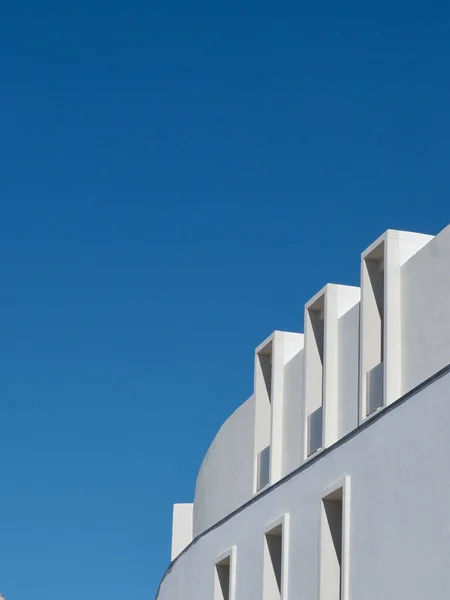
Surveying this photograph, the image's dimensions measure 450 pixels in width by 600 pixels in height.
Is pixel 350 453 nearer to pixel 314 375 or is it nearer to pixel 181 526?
pixel 314 375

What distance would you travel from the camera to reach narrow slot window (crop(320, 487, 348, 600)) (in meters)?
22.9

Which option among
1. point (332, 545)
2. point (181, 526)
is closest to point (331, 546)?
point (332, 545)

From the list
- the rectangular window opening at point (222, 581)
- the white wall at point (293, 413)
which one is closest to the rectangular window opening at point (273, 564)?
the white wall at point (293, 413)

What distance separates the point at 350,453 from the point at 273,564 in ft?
14.2

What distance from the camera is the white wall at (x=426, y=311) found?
21.0 meters

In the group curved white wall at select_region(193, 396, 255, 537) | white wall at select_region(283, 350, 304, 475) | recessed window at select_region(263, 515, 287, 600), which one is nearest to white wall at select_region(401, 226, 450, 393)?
white wall at select_region(283, 350, 304, 475)

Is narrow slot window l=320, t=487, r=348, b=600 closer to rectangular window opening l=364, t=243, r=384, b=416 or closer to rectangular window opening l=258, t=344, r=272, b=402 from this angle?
rectangular window opening l=364, t=243, r=384, b=416

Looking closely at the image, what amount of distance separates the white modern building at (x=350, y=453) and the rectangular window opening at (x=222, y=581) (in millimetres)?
23

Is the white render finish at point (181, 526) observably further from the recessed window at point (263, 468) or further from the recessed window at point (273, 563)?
the recessed window at point (273, 563)

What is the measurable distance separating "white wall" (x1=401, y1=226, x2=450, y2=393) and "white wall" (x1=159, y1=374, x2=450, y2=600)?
89 centimetres

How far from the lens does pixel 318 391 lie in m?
25.3

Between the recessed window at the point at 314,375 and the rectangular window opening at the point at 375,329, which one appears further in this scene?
the recessed window at the point at 314,375

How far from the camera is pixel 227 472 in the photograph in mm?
30078

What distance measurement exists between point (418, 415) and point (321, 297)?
5.54m
